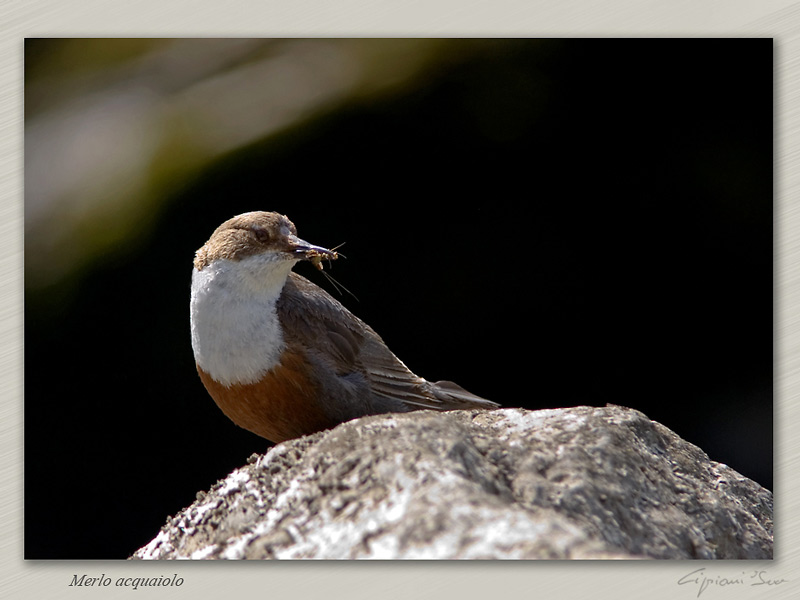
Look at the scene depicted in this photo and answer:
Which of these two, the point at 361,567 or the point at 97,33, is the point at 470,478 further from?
the point at 97,33

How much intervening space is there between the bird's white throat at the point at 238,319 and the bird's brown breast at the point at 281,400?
0.05 meters

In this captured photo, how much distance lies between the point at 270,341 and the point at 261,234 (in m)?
0.54

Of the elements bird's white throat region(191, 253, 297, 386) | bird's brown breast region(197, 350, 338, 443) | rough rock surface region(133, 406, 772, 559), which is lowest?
rough rock surface region(133, 406, 772, 559)

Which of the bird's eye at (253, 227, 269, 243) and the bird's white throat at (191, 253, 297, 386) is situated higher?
→ the bird's eye at (253, 227, 269, 243)

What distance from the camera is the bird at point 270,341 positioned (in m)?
4.05

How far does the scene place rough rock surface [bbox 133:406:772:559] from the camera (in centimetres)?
284

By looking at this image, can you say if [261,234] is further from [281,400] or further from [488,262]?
[488,262]

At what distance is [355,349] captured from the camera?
447 centimetres

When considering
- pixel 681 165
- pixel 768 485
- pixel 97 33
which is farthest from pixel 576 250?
pixel 97 33
